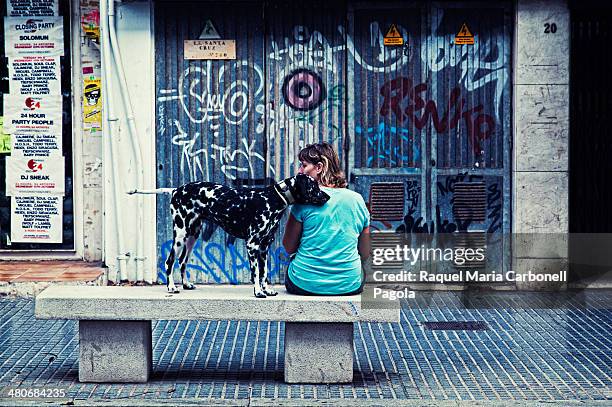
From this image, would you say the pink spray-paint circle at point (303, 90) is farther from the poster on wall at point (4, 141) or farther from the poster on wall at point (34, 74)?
the poster on wall at point (4, 141)

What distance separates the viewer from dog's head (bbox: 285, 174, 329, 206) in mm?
7281

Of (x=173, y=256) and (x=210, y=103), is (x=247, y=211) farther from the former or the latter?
(x=210, y=103)

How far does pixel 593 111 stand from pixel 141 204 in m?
4.95

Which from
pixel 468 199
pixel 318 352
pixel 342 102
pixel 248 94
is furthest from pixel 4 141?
pixel 318 352

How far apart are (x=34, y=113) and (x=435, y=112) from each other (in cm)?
444

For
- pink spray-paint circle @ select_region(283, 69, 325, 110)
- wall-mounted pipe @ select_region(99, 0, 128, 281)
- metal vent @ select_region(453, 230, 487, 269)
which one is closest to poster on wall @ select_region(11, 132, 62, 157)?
wall-mounted pipe @ select_region(99, 0, 128, 281)

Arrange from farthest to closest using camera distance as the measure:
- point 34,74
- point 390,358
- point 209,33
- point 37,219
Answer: point 37,219, point 34,74, point 209,33, point 390,358

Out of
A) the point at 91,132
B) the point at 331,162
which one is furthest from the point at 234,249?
the point at 331,162

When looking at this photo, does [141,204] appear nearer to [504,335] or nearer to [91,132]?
[91,132]

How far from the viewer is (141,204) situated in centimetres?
1124

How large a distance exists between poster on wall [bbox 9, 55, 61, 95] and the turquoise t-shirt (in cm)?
547

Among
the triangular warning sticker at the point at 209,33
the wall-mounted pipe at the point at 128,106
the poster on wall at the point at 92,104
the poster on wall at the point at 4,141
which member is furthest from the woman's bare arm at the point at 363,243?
the poster on wall at the point at 4,141

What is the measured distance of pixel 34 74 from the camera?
11945 mm

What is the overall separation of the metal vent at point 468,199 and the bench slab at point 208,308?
14.2 ft
